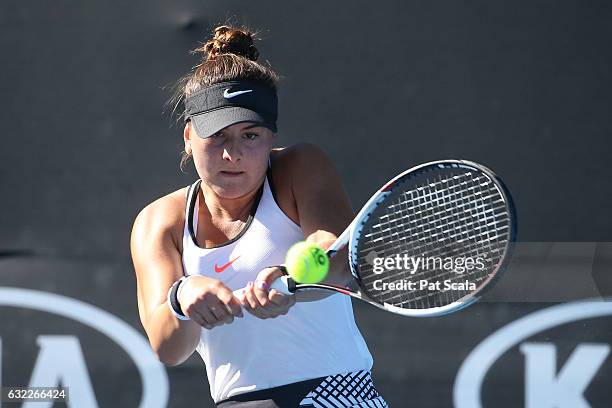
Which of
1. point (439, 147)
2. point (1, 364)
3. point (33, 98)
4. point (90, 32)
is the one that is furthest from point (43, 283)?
point (439, 147)

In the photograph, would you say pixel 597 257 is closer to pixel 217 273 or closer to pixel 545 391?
pixel 545 391

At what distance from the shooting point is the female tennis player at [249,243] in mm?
2453

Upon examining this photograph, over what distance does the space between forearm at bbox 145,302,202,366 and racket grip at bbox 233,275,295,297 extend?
0.65 ft

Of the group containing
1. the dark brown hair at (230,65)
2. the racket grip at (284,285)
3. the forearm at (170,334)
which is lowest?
the racket grip at (284,285)

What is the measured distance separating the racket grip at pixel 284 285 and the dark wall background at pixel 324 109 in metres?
1.56

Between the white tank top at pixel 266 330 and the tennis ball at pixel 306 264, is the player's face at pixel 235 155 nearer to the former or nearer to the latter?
the white tank top at pixel 266 330

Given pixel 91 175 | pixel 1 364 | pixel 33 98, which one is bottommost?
pixel 1 364

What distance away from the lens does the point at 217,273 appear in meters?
2.51

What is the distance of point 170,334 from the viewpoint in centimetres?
239

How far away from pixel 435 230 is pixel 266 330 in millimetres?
814

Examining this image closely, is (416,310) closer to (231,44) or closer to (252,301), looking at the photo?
(252,301)

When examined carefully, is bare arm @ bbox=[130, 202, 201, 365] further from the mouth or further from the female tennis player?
the mouth

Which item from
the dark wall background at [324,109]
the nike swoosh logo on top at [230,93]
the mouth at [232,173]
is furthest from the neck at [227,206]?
the dark wall background at [324,109]

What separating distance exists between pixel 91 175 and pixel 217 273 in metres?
1.53
